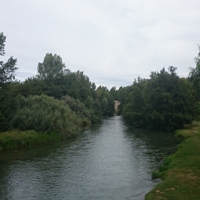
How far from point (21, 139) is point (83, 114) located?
39926 millimetres

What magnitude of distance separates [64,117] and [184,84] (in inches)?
1472

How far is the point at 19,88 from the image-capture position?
60.0m

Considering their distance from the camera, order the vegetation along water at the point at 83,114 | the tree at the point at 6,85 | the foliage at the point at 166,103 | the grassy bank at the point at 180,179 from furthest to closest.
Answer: the foliage at the point at 166,103 < the tree at the point at 6,85 < the vegetation along water at the point at 83,114 < the grassy bank at the point at 180,179

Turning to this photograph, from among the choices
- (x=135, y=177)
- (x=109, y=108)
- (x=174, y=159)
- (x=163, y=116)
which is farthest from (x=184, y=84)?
(x=109, y=108)

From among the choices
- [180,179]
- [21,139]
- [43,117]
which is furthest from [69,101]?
[180,179]

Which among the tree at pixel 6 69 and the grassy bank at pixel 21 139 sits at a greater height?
the tree at pixel 6 69

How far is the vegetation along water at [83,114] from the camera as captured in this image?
22609mm

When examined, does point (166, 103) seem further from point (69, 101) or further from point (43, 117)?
point (43, 117)

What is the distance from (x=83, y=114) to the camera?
254 ft

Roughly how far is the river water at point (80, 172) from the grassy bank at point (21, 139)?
2.29m

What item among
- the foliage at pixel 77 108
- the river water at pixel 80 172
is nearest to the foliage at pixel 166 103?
the foliage at pixel 77 108

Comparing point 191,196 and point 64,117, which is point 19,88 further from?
point 191,196

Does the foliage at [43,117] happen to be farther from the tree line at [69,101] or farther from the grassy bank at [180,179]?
the grassy bank at [180,179]

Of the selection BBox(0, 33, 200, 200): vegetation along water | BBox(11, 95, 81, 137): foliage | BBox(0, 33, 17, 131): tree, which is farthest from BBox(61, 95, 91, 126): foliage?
BBox(0, 33, 17, 131): tree
